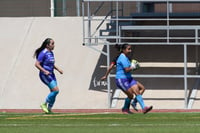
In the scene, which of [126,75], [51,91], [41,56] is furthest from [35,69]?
[126,75]

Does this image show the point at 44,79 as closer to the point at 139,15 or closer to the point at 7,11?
the point at 139,15

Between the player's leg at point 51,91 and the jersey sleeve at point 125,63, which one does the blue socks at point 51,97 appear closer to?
the player's leg at point 51,91

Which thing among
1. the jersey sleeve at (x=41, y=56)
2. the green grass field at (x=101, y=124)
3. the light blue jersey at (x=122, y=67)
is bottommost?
the green grass field at (x=101, y=124)

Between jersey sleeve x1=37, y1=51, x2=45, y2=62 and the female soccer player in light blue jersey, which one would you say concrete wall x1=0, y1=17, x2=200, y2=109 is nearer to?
jersey sleeve x1=37, y1=51, x2=45, y2=62

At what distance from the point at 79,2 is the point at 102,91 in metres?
4.29

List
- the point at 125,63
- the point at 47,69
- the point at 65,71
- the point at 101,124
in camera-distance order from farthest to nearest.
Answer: the point at 65,71 → the point at 47,69 → the point at 125,63 → the point at 101,124

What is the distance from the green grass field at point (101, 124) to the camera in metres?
13.4

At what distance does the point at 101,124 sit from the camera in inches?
579

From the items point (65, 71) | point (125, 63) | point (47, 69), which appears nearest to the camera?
point (125, 63)

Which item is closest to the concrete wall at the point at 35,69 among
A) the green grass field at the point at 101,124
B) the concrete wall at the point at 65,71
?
the concrete wall at the point at 65,71

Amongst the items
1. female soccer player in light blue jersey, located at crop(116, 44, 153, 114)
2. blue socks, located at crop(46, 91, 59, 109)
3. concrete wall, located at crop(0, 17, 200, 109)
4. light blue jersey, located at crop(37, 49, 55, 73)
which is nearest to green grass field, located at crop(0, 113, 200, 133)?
female soccer player in light blue jersey, located at crop(116, 44, 153, 114)

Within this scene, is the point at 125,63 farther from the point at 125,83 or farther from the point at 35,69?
the point at 35,69

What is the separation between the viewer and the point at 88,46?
84.4 feet

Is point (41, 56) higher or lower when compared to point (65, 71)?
higher
